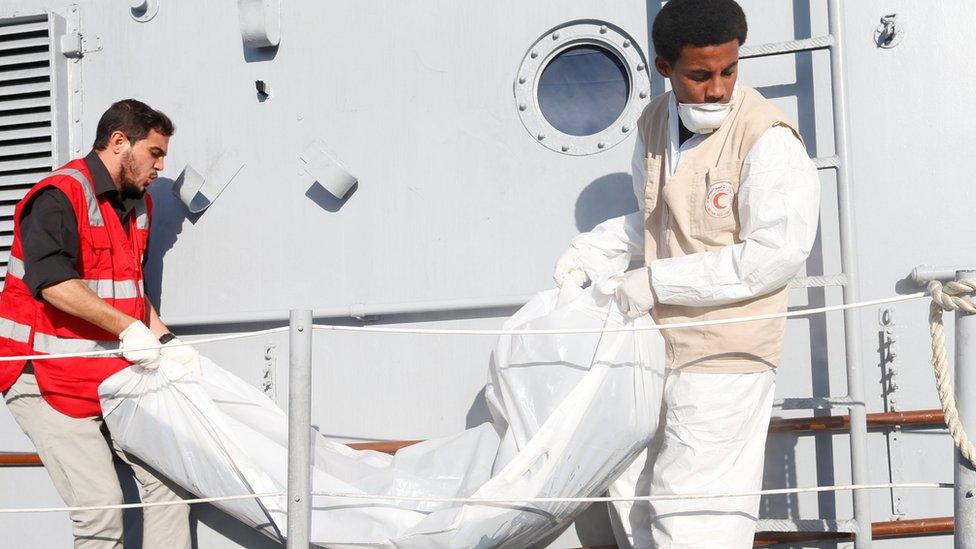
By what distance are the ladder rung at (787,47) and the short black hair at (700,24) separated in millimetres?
463

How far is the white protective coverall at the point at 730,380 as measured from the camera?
2.16 m

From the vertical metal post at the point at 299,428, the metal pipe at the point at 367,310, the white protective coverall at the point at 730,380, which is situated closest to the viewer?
the vertical metal post at the point at 299,428

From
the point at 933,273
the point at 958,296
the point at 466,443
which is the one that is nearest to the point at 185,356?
the point at 466,443

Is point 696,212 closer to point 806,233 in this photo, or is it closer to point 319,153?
point 806,233

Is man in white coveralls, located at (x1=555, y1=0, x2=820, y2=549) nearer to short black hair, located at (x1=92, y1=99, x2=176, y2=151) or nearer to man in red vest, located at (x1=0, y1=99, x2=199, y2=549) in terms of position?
man in red vest, located at (x1=0, y1=99, x2=199, y2=549)

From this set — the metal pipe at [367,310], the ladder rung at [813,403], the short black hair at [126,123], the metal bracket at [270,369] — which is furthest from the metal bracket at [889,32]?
the short black hair at [126,123]

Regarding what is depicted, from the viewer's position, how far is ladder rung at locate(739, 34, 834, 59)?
261cm

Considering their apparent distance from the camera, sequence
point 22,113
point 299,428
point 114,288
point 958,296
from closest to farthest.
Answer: point 958,296 → point 299,428 → point 114,288 → point 22,113

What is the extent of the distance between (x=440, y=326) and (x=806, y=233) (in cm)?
125

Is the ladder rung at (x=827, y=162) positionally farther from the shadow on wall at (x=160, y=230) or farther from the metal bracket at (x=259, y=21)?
the shadow on wall at (x=160, y=230)

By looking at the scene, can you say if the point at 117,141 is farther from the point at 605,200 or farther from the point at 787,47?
the point at 787,47

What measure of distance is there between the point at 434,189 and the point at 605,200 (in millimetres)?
573

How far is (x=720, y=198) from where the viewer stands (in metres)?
2.27

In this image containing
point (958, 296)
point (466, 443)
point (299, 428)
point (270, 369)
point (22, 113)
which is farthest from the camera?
point (22, 113)
